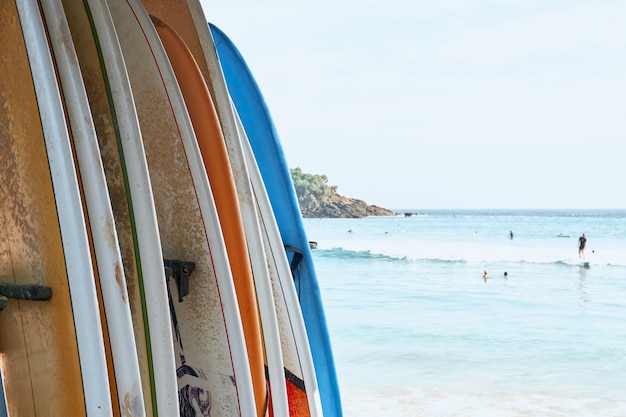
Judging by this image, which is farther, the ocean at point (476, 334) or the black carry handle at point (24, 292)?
the ocean at point (476, 334)

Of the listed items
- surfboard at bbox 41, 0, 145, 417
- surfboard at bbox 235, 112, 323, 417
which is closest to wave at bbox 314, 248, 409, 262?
surfboard at bbox 235, 112, 323, 417

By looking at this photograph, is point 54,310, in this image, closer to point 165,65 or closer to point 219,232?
point 219,232

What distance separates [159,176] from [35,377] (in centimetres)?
64

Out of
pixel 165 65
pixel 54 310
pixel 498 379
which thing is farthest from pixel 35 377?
pixel 498 379

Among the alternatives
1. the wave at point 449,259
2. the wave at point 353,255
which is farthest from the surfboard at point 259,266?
the wave at point 353,255

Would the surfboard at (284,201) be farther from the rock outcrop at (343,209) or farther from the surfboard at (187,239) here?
the rock outcrop at (343,209)

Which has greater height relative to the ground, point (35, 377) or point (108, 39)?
point (108, 39)

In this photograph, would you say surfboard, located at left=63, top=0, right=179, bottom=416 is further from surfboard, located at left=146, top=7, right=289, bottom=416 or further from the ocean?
the ocean

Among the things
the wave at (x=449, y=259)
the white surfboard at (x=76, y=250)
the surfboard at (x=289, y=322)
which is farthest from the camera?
the wave at (x=449, y=259)

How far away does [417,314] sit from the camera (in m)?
11.8

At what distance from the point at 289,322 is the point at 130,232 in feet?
2.46

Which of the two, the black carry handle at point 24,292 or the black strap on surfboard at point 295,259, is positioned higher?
the black carry handle at point 24,292

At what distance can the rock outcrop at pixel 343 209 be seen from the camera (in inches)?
2044

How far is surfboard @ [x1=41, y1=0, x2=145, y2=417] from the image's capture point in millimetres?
1159
